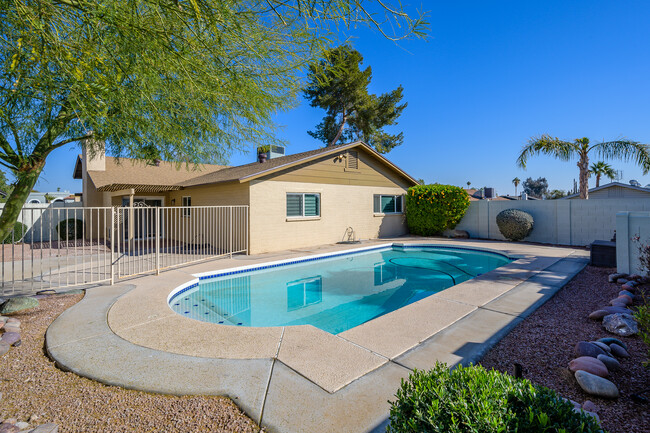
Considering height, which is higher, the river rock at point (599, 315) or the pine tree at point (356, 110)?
the pine tree at point (356, 110)

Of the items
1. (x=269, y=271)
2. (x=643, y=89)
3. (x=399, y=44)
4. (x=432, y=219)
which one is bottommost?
(x=269, y=271)

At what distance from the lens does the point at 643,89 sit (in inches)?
458

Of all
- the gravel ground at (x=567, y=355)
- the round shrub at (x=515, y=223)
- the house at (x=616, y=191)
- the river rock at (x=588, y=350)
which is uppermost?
the house at (x=616, y=191)

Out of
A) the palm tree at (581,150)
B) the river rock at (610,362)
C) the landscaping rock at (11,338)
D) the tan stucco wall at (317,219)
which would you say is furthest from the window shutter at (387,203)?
the landscaping rock at (11,338)

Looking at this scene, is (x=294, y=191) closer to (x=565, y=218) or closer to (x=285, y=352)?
(x=285, y=352)

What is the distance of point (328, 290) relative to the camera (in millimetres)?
7879

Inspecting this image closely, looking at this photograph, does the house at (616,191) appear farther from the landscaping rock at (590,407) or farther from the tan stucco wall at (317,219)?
the landscaping rock at (590,407)

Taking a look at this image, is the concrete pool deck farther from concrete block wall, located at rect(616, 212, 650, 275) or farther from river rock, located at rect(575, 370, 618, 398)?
concrete block wall, located at rect(616, 212, 650, 275)

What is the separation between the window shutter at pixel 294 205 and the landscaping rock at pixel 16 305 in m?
8.42

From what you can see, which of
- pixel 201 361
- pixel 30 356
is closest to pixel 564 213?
pixel 201 361

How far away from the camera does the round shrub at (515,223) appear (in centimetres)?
1373

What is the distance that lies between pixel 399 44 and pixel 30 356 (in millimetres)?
5147

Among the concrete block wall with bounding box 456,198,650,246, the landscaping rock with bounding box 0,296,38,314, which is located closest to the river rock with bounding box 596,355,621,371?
the landscaping rock with bounding box 0,296,38,314

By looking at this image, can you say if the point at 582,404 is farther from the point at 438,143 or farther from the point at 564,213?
the point at 438,143
